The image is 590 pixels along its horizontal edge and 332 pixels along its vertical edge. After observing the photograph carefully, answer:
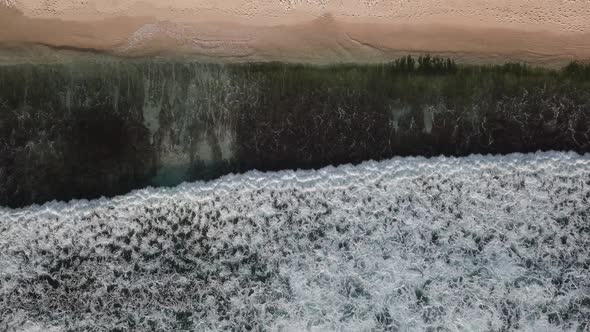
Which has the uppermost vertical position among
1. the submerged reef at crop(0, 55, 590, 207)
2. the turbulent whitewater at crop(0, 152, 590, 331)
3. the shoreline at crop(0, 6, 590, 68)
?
the shoreline at crop(0, 6, 590, 68)

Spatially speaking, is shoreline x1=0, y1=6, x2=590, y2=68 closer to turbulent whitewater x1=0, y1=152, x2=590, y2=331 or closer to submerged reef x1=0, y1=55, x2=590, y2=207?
submerged reef x1=0, y1=55, x2=590, y2=207

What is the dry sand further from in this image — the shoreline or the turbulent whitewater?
the turbulent whitewater

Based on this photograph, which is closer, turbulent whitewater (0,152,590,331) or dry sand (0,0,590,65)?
turbulent whitewater (0,152,590,331)

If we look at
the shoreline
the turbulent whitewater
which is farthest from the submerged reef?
the turbulent whitewater

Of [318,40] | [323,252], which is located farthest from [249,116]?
[323,252]

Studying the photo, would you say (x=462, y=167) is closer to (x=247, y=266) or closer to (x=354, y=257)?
(x=354, y=257)

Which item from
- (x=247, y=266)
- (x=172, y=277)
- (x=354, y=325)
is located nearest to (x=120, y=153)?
(x=172, y=277)

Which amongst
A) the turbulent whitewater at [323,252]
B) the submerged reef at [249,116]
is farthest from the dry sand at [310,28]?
the turbulent whitewater at [323,252]

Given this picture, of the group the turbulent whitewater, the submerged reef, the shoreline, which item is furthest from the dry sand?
the turbulent whitewater

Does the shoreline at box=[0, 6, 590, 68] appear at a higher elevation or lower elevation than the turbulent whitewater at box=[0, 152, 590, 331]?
higher
